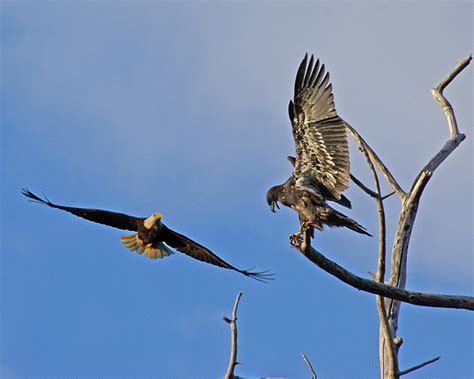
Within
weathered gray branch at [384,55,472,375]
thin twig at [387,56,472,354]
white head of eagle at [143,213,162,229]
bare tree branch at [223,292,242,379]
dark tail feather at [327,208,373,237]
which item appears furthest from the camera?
white head of eagle at [143,213,162,229]

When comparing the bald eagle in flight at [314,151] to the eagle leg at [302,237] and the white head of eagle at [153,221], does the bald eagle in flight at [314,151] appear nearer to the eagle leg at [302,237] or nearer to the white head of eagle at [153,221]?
the eagle leg at [302,237]

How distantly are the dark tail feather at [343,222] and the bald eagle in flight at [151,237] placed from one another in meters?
1.82

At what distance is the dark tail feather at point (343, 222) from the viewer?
8252 millimetres

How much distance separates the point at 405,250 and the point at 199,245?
85.5 inches

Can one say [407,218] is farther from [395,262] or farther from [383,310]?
[383,310]

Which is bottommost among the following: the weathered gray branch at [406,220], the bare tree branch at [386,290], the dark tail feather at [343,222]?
the bare tree branch at [386,290]

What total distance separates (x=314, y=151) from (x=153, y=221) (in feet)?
6.55

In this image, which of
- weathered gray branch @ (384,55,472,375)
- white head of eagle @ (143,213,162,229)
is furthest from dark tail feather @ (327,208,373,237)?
white head of eagle @ (143,213,162,229)

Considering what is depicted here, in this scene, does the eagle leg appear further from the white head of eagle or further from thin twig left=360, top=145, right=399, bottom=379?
the white head of eagle

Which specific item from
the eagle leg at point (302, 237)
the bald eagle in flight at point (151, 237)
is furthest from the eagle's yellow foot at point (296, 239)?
the bald eagle in flight at point (151, 237)

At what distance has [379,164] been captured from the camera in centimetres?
998

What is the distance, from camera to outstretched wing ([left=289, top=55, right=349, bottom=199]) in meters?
8.88

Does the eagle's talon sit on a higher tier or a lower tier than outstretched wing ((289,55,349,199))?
lower

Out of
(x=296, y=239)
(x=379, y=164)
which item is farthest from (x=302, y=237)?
(x=379, y=164)
